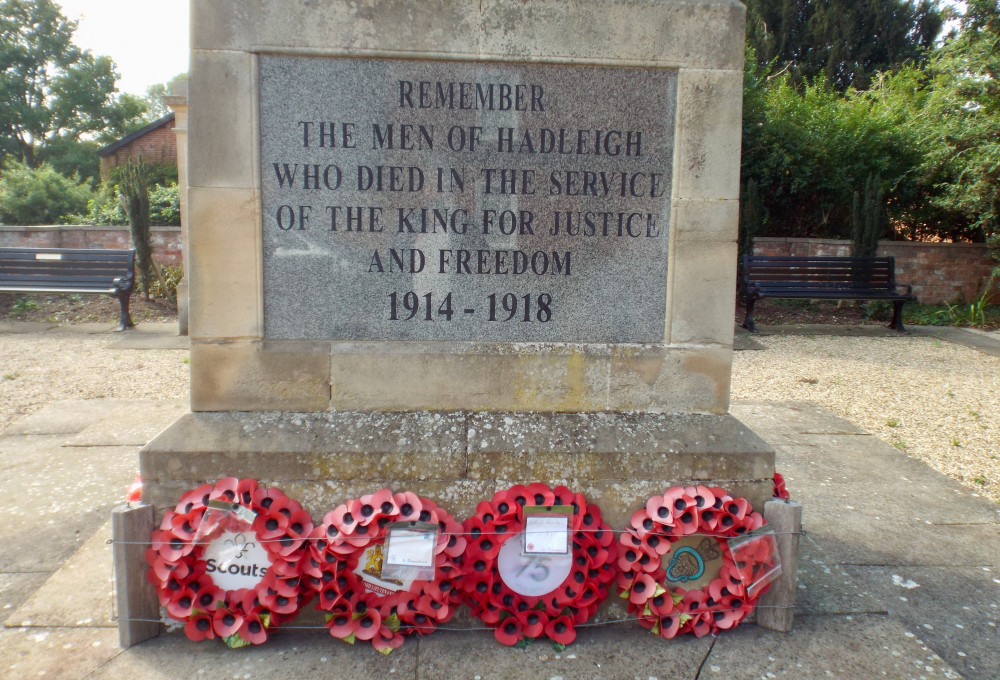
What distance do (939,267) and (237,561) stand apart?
1325cm

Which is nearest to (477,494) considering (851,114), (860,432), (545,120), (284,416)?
(284,416)

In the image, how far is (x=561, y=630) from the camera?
245cm

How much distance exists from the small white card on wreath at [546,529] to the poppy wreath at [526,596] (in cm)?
2

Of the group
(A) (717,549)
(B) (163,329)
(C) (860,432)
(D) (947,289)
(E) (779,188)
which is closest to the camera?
(A) (717,549)

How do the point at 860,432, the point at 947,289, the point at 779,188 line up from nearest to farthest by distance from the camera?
the point at 860,432 < the point at 947,289 < the point at 779,188

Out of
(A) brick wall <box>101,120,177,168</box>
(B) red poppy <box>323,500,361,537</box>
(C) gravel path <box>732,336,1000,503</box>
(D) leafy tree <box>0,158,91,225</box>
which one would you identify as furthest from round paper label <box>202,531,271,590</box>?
(A) brick wall <box>101,120,177,168</box>

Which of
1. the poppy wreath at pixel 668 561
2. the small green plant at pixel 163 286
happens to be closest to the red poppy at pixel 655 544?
the poppy wreath at pixel 668 561

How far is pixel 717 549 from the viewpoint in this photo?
2.57 metres

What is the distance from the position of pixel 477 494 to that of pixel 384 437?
405 mm

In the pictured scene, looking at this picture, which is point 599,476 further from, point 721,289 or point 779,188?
point 779,188

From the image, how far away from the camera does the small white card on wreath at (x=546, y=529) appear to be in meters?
2.50

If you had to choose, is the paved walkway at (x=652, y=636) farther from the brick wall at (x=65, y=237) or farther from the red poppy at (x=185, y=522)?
the brick wall at (x=65, y=237)

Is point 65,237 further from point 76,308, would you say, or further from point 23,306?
point 76,308

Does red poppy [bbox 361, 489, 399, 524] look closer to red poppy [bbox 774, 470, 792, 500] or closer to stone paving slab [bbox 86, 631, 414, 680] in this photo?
stone paving slab [bbox 86, 631, 414, 680]
